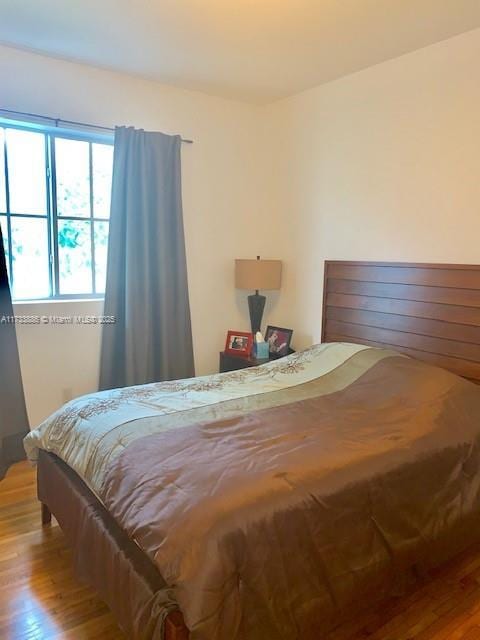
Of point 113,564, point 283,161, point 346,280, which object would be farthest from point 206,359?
point 113,564

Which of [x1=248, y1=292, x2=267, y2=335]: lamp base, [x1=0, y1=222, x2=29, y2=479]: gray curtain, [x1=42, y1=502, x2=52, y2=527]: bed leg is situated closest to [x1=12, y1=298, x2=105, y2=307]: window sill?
[x1=0, y1=222, x2=29, y2=479]: gray curtain

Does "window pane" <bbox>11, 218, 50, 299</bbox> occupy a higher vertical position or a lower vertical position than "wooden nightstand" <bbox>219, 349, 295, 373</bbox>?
higher

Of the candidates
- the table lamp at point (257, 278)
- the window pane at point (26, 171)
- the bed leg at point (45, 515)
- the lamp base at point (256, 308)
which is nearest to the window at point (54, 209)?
the window pane at point (26, 171)

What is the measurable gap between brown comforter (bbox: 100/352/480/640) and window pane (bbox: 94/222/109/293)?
5.55ft

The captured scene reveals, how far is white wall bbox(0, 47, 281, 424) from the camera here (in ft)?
9.46

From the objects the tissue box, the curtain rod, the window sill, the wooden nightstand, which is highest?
the curtain rod

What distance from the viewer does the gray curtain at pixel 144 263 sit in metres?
3.11

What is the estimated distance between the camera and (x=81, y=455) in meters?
1.86

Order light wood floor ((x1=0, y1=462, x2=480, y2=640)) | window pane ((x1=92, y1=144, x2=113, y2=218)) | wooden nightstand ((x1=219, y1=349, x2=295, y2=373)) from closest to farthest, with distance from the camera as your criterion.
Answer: light wood floor ((x1=0, y1=462, x2=480, y2=640)) < window pane ((x1=92, y1=144, x2=113, y2=218)) < wooden nightstand ((x1=219, y1=349, x2=295, y2=373))

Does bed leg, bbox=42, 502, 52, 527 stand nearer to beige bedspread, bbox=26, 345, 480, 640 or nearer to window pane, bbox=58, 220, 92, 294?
beige bedspread, bbox=26, 345, 480, 640

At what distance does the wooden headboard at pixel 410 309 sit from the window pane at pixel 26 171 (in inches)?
78.6

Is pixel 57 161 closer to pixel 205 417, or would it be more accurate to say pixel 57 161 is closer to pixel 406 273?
pixel 205 417

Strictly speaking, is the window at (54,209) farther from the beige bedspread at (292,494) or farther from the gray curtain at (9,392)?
the beige bedspread at (292,494)

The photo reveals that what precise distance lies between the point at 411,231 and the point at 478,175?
0.46 meters
